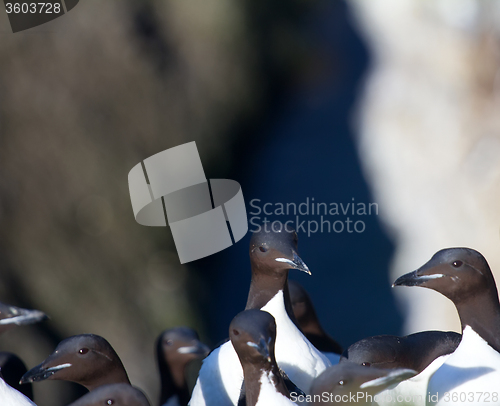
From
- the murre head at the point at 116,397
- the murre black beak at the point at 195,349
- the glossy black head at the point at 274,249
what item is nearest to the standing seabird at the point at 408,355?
the glossy black head at the point at 274,249

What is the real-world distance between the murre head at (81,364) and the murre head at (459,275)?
138 centimetres

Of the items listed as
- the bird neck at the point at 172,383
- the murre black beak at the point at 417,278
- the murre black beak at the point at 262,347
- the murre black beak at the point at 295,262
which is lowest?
the bird neck at the point at 172,383

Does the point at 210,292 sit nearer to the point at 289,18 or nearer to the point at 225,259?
the point at 225,259

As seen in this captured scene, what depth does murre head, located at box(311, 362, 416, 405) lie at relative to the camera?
7.64ft

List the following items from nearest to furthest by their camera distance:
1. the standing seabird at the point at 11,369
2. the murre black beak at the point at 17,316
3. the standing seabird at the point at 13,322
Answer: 1. the standing seabird at the point at 13,322
2. the murre black beak at the point at 17,316
3. the standing seabird at the point at 11,369

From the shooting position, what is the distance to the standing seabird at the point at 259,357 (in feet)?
8.25

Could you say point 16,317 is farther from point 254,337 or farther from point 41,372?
point 254,337

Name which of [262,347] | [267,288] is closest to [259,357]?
[262,347]

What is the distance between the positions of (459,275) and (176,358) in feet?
5.36

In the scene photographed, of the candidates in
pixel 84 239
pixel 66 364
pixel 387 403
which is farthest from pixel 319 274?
pixel 66 364

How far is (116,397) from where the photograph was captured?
2.51 meters
